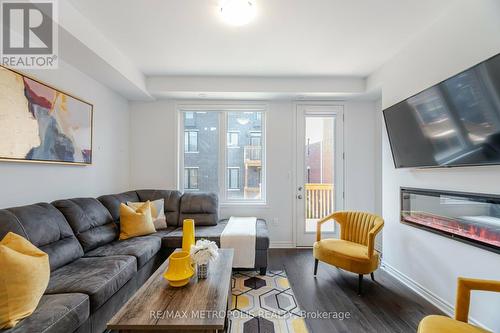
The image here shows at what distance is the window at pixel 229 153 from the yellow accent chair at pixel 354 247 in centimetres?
144

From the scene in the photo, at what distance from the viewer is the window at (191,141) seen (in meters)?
3.96

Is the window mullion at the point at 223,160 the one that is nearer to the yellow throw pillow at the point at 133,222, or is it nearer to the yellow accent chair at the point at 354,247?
the yellow throw pillow at the point at 133,222

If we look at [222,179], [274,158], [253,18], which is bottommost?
[222,179]

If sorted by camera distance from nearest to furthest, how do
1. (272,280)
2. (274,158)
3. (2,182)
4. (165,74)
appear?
(2,182)
(272,280)
(165,74)
(274,158)

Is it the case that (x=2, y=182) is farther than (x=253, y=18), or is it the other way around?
(x=253, y=18)

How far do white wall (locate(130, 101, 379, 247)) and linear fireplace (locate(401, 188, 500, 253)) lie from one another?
48.0 inches

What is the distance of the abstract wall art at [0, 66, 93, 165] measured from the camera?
72.1 inches

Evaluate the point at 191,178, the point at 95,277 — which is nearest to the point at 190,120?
the point at 191,178

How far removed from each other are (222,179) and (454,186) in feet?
9.66

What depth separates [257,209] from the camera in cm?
384

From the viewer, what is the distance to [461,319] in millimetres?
1393

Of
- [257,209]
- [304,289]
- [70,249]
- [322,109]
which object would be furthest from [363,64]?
[70,249]

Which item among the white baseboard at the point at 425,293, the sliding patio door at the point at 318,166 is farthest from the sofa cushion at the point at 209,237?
the white baseboard at the point at 425,293

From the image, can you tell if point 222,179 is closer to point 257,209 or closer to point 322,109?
point 257,209
